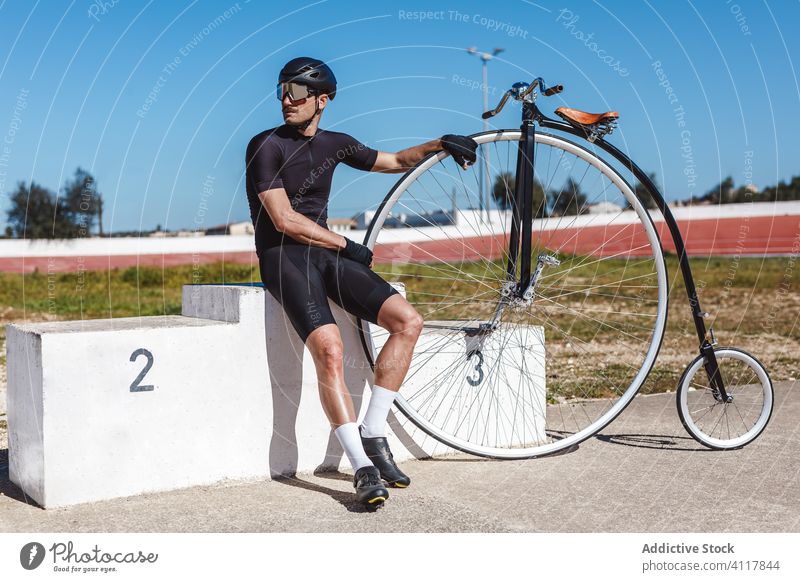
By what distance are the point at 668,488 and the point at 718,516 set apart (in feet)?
1.38

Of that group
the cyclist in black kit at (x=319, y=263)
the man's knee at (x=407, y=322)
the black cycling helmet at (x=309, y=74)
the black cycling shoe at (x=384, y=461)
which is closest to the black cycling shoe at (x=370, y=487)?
the cyclist in black kit at (x=319, y=263)

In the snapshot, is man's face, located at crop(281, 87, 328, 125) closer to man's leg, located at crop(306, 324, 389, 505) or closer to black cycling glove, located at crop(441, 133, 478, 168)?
black cycling glove, located at crop(441, 133, 478, 168)

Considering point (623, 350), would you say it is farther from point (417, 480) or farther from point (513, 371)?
point (417, 480)

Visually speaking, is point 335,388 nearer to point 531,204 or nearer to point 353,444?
point 353,444

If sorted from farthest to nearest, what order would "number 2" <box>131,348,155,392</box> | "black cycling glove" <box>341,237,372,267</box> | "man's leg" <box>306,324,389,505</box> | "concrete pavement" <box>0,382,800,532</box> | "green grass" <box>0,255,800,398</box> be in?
"green grass" <box>0,255,800,398</box> < "black cycling glove" <box>341,237,372,267</box> < "man's leg" <box>306,324,389,505</box> < "number 2" <box>131,348,155,392</box> < "concrete pavement" <box>0,382,800,532</box>

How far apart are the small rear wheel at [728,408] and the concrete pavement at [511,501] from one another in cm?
12

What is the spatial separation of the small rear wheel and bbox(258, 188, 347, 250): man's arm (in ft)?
6.86

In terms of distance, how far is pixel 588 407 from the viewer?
19.6 feet

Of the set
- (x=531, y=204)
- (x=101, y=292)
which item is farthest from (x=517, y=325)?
(x=101, y=292)

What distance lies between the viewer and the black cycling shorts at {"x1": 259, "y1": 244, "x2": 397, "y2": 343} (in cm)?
396

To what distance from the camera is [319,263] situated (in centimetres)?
412

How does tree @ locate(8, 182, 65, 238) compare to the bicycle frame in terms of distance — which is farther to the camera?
tree @ locate(8, 182, 65, 238)

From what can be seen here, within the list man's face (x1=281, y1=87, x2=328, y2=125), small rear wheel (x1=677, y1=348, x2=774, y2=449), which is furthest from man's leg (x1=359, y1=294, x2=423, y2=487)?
small rear wheel (x1=677, y1=348, x2=774, y2=449)
